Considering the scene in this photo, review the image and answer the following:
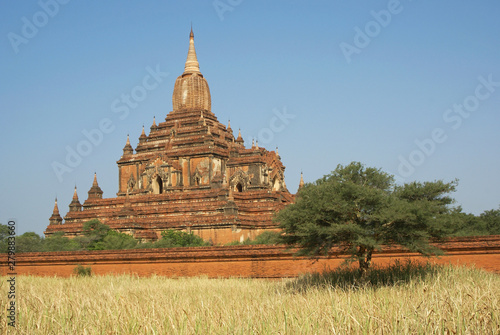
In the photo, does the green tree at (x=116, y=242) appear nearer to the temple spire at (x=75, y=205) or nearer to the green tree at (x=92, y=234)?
the green tree at (x=92, y=234)

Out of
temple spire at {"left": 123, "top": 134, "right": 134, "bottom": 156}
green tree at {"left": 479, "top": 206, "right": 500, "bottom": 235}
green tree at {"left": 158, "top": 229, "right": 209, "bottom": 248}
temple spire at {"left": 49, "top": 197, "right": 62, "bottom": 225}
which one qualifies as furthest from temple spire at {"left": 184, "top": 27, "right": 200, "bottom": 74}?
green tree at {"left": 479, "top": 206, "right": 500, "bottom": 235}

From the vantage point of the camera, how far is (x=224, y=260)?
17922mm

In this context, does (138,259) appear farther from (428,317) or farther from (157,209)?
(157,209)

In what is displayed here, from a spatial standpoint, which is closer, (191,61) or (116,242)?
(116,242)

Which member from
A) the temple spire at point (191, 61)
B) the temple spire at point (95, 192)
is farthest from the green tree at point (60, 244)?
the temple spire at point (191, 61)

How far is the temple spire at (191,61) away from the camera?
43.4 m

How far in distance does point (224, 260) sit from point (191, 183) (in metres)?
21.0

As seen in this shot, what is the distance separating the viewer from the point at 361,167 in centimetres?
Answer: 1394

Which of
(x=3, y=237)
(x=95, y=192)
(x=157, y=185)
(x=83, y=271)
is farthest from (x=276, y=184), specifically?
(x=83, y=271)

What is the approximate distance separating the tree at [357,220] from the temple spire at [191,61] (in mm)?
31121

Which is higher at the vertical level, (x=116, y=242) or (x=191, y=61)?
(x=191, y=61)

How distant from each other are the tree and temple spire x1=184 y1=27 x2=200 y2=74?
31121 mm

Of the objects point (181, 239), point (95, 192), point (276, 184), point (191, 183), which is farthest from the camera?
point (95, 192)

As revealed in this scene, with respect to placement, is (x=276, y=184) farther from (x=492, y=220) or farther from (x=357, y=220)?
(x=357, y=220)
